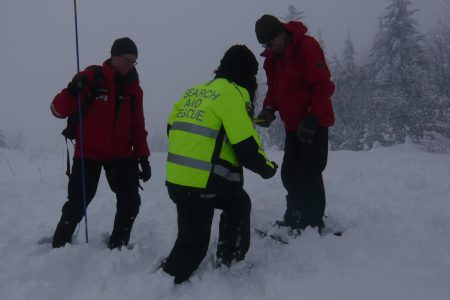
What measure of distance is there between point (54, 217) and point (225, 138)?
3192mm

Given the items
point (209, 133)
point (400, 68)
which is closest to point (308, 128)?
point (209, 133)

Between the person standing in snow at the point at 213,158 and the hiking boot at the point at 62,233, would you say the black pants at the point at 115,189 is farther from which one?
the person standing in snow at the point at 213,158

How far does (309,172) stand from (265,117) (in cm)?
78

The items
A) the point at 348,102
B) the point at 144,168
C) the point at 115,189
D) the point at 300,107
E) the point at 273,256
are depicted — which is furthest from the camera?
the point at 348,102

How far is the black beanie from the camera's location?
341 centimetres

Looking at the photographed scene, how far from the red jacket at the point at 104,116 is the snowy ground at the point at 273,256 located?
0.95 m

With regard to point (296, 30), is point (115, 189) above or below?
below

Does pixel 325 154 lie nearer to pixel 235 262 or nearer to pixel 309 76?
pixel 309 76

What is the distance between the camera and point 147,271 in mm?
3510

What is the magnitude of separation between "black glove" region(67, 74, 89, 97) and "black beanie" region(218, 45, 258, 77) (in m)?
1.32

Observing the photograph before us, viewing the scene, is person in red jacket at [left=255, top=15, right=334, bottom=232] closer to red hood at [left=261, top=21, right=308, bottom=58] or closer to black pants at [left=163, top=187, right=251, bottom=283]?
red hood at [left=261, top=21, right=308, bottom=58]

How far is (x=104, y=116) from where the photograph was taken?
3.88m

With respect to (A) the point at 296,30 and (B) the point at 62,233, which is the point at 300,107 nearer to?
(A) the point at 296,30

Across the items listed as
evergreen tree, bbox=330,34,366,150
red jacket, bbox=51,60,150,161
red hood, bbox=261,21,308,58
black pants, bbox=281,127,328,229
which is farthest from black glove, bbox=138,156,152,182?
evergreen tree, bbox=330,34,366,150
